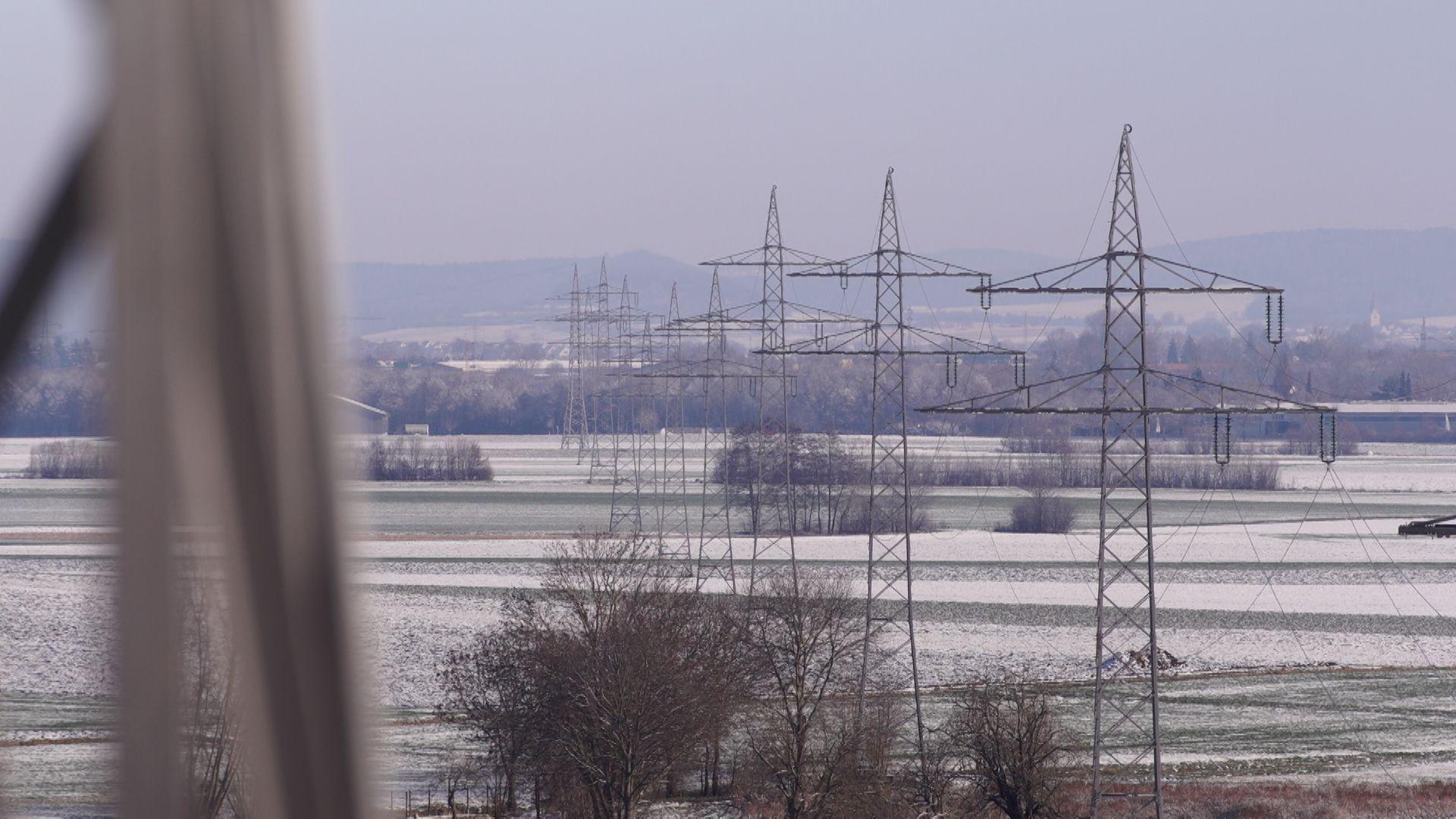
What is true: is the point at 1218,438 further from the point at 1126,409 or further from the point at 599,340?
the point at 599,340

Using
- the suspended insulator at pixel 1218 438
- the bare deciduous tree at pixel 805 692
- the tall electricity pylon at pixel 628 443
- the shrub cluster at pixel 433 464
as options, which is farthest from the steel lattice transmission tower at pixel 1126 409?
the shrub cluster at pixel 433 464

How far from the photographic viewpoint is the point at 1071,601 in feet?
142

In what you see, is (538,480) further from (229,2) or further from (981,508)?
(229,2)

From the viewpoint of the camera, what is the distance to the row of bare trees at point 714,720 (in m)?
21.0

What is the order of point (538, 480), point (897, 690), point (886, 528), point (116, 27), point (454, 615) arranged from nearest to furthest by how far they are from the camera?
point (116, 27) < point (897, 690) < point (454, 615) < point (886, 528) < point (538, 480)

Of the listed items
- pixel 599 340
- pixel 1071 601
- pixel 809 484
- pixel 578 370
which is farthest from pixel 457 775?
pixel 578 370

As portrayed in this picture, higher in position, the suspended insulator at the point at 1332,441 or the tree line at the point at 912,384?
the tree line at the point at 912,384

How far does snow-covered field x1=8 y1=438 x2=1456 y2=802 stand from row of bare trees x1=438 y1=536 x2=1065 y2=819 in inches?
102

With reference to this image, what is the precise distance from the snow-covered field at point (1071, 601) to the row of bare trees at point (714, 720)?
258 centimetres

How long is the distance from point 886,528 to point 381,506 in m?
23.0

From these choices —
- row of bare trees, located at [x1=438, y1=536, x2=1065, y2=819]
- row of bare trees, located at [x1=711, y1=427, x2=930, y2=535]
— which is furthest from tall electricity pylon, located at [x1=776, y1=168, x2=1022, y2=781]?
row of bare trees, located at [x1=711, y1=427, x2=930, y2=535]

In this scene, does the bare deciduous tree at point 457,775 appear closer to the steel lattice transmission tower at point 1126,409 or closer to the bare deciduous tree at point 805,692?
the bare deciduous tree at point 805,692

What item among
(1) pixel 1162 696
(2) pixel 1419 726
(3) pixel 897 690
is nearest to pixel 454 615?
(3) pixel 897 690

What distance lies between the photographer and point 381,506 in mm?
66438
